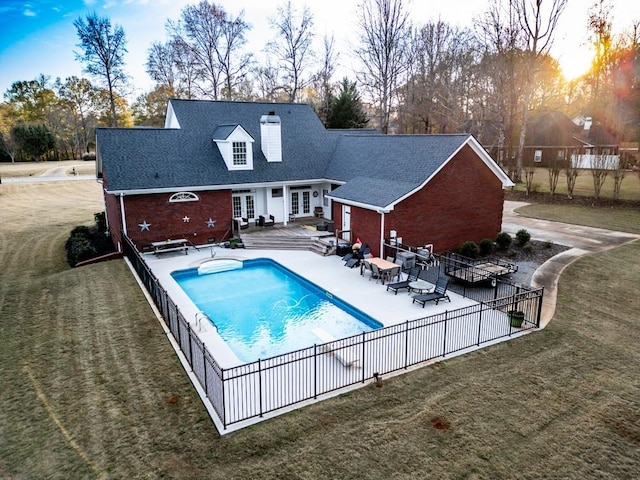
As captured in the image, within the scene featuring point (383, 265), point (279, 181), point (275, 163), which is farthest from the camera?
point (275, 163)

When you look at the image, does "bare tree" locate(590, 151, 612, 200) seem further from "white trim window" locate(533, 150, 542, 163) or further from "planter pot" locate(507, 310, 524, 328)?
"planter pot" locate(507, 310, 524, 328)

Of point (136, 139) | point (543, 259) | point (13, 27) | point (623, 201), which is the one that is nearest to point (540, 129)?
point (623, 201)

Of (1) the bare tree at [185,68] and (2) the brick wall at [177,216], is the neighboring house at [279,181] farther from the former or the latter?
(1) the bare tree at [185,68]

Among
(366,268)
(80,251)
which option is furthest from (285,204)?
(80,251)

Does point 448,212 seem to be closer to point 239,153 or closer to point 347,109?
point 239,153

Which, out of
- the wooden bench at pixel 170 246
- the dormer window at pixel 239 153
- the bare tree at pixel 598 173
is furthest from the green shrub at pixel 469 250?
the bare tree at pixel 598 173

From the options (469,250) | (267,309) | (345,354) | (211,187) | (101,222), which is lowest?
(267,309)
